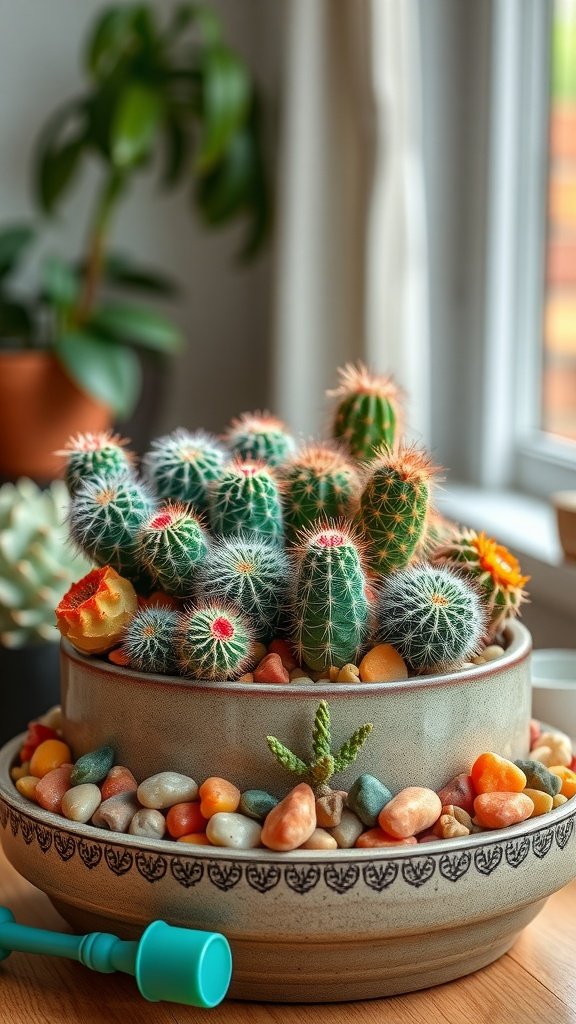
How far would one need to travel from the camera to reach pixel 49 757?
70 cm

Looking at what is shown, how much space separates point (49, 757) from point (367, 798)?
0.21 metres

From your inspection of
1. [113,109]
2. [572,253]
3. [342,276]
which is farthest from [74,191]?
[572,253]

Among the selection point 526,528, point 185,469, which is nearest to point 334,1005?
point 185,469

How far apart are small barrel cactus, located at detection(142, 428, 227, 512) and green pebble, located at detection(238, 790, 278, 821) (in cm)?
19

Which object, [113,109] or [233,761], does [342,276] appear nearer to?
[113,109]

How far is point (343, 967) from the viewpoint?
612 millimetres

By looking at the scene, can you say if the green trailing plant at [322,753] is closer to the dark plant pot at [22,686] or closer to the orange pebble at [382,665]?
the orange pebble at [382,665]

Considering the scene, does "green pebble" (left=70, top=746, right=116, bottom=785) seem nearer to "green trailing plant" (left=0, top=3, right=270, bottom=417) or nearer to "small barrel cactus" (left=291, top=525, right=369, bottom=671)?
"small barrel cactus" (left=291, top=525, right=369, bottom=671)

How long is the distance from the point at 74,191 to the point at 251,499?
188 cm

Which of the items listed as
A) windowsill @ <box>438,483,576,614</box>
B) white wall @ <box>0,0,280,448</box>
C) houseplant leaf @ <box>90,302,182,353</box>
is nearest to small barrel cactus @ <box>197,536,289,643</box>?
windowsill @ <box>438,483,576,614</box>

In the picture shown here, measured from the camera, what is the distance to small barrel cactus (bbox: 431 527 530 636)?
70cm

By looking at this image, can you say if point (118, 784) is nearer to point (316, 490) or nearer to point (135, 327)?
point (316, 490)

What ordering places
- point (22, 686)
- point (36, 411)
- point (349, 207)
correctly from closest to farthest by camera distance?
1. point (22, 686)
2. point (349, 207)
3. point (36, 411)

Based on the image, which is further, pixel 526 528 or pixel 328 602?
pixel 526 528
